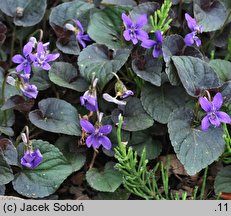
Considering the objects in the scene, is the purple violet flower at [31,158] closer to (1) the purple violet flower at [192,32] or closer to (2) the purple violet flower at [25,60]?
(2) the purple violet flower at [25,60]

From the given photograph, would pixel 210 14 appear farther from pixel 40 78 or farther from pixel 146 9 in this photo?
pixel 40 78

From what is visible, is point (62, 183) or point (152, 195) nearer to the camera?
point (152, 195)

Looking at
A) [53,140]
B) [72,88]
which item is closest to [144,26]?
[72,88]

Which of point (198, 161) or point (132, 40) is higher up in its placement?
point (132, 40)

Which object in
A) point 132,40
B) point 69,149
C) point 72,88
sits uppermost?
point 132,40

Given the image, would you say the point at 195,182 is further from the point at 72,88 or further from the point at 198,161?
the point at 72,88
